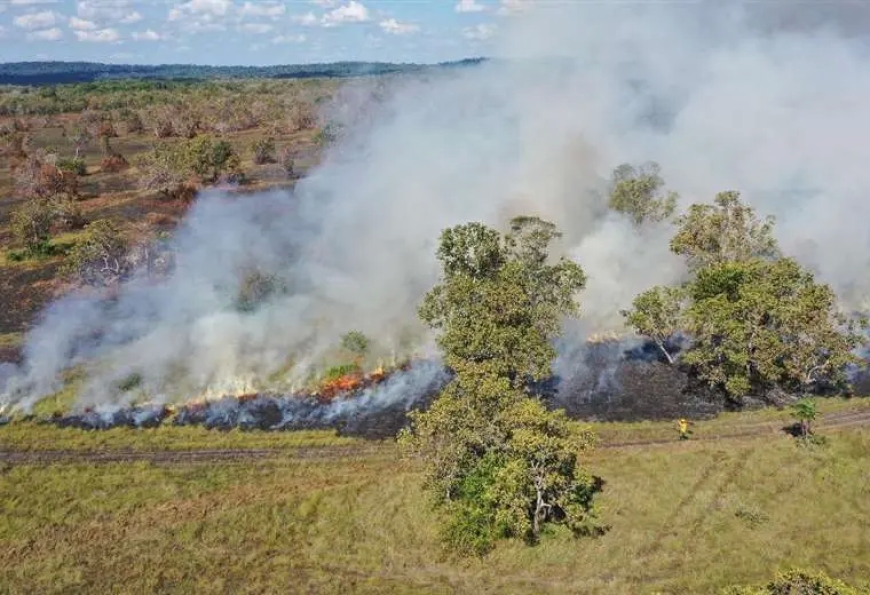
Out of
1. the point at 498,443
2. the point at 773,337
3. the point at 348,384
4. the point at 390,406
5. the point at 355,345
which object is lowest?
the point at 390,406

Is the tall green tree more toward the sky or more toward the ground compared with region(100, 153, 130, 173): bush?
more toward the ground

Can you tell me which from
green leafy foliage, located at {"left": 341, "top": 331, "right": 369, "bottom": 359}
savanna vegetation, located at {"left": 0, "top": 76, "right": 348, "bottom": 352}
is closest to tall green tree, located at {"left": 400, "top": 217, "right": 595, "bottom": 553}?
green leafy foliage, located at {"left": 341, "top": 331, "right": 369, "bottom": 359}

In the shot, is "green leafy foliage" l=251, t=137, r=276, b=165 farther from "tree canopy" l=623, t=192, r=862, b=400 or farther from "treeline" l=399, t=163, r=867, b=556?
"tree canopy" l=623, t=192, r=862, b=400

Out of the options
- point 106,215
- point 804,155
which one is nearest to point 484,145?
point 804,155

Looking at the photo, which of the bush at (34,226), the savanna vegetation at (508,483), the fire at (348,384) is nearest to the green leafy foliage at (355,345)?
the savanna vegetation at (508,483)

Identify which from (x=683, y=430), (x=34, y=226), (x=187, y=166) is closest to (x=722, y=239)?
(x=683, y=430)

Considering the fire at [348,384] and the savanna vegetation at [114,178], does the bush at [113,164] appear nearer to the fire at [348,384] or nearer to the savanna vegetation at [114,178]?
the savanna vegetation at [114,178]

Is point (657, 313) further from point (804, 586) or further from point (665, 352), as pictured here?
point (804, 586)
